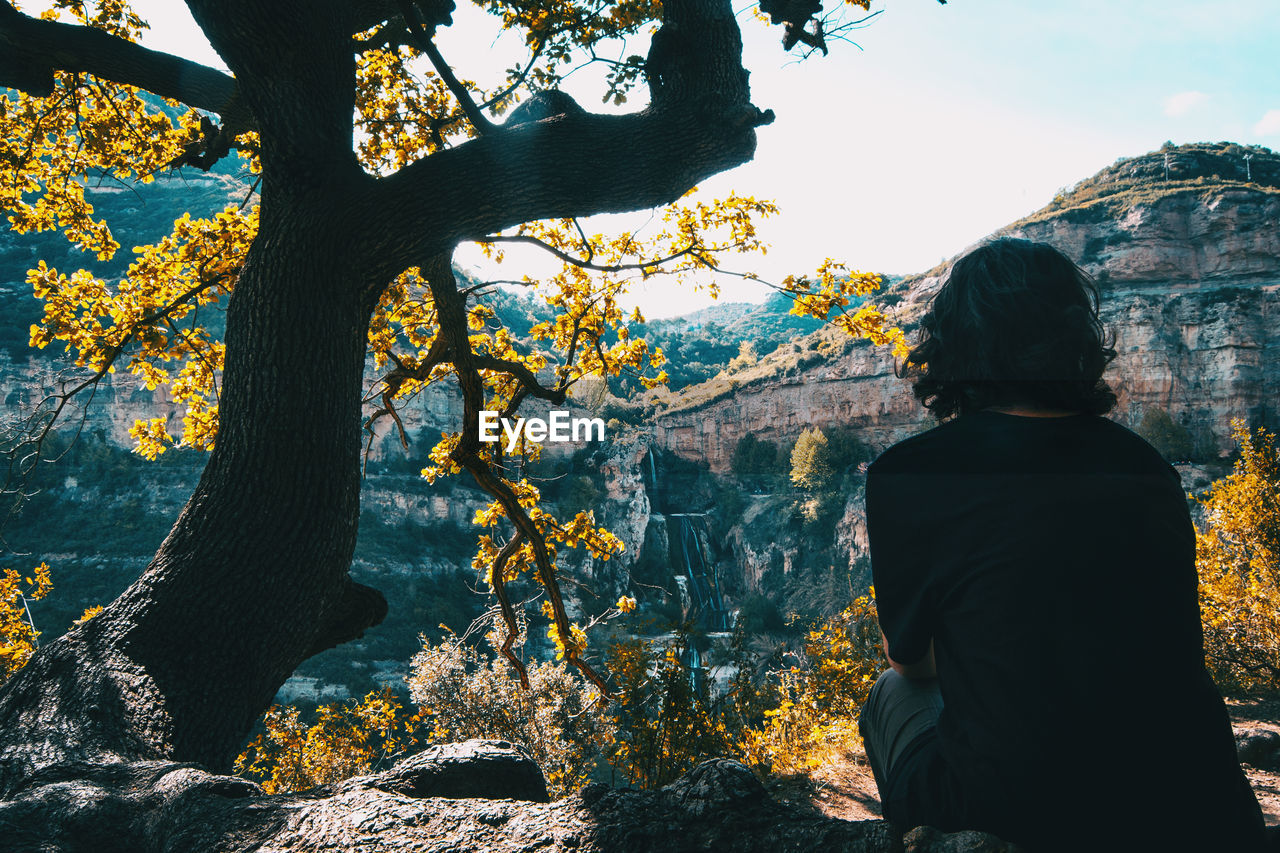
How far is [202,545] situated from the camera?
221 centimetres

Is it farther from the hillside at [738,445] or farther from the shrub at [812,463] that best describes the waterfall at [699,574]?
the shrub at [812,463]

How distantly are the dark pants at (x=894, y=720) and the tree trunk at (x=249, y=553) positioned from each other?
1.86m

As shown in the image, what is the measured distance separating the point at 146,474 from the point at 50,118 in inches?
1957

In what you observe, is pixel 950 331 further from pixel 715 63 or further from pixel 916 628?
pixel 715 63

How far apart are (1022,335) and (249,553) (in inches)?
90.1

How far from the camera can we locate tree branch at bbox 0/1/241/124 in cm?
274

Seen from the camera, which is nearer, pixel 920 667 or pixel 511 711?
pixel 920 667

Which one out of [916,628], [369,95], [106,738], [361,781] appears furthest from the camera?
[369,95]

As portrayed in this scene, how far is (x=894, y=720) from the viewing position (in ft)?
4.17

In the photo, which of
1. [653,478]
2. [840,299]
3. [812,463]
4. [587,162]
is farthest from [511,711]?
[653,478]

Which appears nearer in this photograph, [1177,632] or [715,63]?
[1177,632]

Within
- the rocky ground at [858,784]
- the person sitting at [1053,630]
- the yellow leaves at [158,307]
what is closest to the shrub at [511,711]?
the rocky ground at [858,784]

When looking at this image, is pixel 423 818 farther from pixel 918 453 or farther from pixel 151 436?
pixel 151 436

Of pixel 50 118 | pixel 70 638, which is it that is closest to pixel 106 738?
pixel 70 638
